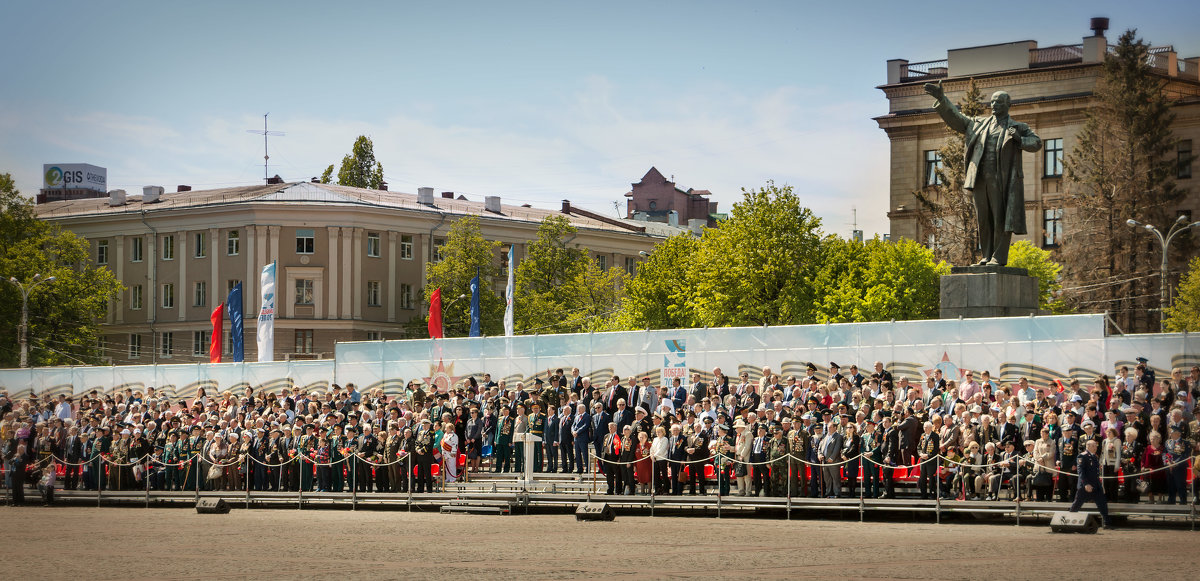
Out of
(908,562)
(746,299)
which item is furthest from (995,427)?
(746,299)

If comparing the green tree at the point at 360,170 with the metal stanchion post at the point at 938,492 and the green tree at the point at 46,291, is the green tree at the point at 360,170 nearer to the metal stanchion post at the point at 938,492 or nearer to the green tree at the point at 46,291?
the green tree at the point at 46,291

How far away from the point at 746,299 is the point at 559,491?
30.0 metres

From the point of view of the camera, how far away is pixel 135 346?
8850cm

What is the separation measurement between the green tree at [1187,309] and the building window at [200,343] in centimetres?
5219

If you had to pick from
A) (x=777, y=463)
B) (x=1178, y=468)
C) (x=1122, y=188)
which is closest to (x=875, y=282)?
(x=1122, y=188)

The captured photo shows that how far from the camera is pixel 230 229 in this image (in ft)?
282

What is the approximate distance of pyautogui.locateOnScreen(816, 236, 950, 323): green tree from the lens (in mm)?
57562

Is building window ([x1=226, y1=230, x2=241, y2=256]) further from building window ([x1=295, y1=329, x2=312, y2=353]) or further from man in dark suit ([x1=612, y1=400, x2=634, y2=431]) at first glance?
man in dark suit ([x1=612, y1=400, x2=634, y2=431])

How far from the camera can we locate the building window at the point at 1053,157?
71938mm

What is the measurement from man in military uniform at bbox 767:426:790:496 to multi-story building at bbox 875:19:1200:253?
43.3m

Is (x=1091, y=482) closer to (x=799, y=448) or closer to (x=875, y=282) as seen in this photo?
(x=799, y=448)

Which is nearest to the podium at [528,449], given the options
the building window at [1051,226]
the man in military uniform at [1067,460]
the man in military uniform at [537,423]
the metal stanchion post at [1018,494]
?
the man in military uniform at [537,423]

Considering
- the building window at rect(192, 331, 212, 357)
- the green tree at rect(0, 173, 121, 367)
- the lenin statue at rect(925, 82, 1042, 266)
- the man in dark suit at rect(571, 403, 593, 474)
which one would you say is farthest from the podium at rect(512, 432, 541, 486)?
the building window at rect(192, 331, 212, 357)

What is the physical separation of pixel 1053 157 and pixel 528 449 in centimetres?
4938
